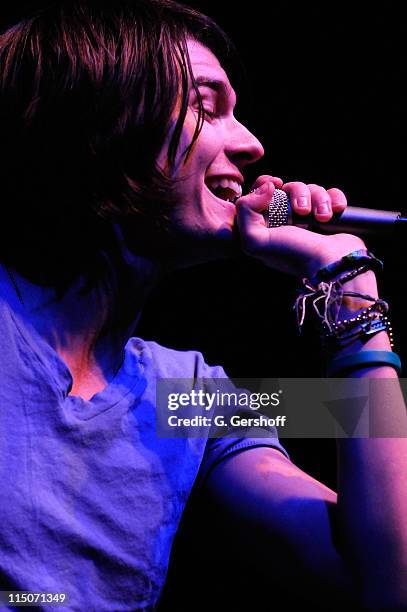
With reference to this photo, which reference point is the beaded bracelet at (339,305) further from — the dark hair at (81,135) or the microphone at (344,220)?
the dark hair at (81,135)

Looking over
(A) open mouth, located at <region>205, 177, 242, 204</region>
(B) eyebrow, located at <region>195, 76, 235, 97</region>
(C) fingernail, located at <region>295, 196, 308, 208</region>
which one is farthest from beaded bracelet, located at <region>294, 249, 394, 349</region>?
(B) eyebrow, located at <region>195, 76, 235, 97</region>

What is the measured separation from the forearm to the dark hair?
0.50 m

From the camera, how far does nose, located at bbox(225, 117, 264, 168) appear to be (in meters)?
1.22

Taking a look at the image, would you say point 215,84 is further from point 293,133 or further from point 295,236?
point 293,133

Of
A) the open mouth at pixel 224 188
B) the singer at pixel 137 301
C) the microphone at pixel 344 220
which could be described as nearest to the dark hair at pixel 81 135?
the singer at pixel 137 301

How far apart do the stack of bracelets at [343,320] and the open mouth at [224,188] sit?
25cm

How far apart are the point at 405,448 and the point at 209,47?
0.89m

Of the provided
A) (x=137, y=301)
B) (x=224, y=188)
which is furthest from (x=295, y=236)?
(x=137, y=301)

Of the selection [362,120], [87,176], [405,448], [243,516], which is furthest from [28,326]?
[362,120]

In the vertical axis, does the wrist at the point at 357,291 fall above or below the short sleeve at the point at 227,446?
above

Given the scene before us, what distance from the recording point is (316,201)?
1.15 metres

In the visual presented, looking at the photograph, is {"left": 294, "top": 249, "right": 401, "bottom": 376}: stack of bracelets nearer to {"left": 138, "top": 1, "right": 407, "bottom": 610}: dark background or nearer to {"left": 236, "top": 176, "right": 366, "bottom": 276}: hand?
{"left": 236, "top": 176, "right": 366, "bottom": 276}: hand

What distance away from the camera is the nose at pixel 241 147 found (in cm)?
122

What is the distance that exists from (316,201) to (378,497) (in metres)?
0.52
